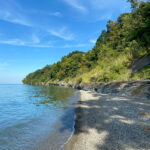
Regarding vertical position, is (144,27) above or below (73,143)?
above

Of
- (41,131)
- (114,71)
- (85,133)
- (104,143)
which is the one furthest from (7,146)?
(114,71)

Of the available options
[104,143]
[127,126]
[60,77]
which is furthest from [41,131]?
[60,77]

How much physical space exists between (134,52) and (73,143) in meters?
19.1

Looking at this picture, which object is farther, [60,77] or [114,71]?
[60,77]

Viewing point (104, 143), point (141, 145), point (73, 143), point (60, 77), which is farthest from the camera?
point (60, 77)

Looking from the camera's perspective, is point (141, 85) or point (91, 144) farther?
point (141, 85)

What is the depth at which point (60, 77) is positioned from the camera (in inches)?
2908

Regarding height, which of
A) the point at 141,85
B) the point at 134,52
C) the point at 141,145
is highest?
the point at 134,52

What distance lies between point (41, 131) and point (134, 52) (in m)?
19.1

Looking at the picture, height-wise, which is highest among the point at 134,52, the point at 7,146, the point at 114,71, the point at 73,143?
the point at 134,52

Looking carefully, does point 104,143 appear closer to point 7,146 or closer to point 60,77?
point 7,146

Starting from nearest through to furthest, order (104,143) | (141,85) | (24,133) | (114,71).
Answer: (104,143) → (24,133) → (141,85) → (114,71)

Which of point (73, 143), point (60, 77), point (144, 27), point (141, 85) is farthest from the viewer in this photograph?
point (60, 77)

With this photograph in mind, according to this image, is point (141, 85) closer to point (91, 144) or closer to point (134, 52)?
point (91, 144)
